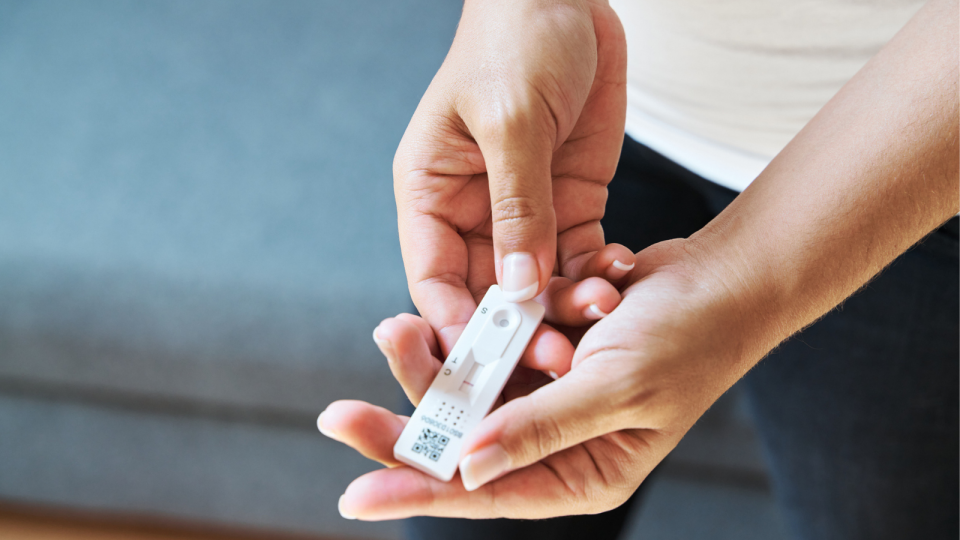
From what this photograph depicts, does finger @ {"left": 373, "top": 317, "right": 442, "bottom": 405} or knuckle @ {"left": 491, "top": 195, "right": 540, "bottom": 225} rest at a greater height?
knuckle @ {"left": 491, "top": 195, "right": 540, "bottom": 225}

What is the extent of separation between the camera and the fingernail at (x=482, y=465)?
550 mm

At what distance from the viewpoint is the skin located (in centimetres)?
58

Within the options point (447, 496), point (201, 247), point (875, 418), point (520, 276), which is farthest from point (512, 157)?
point (201, 247)

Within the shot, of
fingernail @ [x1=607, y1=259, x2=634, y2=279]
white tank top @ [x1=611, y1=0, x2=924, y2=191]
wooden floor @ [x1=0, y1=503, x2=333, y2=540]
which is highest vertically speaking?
white tank top @ [x1=611, y1=0, x2=924, y2=191]

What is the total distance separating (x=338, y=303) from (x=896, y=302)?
3.26 feet

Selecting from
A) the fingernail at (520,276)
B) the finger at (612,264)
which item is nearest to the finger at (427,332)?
the fingernail at (520,276)

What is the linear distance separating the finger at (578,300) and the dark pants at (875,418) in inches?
14.1

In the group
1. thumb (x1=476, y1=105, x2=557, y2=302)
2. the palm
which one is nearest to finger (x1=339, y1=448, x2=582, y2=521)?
the palm

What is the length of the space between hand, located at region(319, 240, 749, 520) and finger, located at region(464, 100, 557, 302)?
0.33ft

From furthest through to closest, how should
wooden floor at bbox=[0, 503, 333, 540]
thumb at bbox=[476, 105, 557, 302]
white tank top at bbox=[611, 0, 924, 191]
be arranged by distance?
wooden floor at bbox=[0, 503, 333, 540] → white tank top at bbox=[611, 0, 924, 191] → thumb at bbox=[476, 105, 557, 302]

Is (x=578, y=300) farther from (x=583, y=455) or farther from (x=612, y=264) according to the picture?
(x=583, y=455)

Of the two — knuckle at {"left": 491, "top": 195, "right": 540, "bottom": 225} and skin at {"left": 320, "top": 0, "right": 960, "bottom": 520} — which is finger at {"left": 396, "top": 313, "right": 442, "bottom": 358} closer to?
skin at {"left": 320, "top": 0, "right": 960, "bottom": 520}

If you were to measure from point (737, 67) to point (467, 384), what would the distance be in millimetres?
643

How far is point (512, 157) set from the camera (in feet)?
2.24
